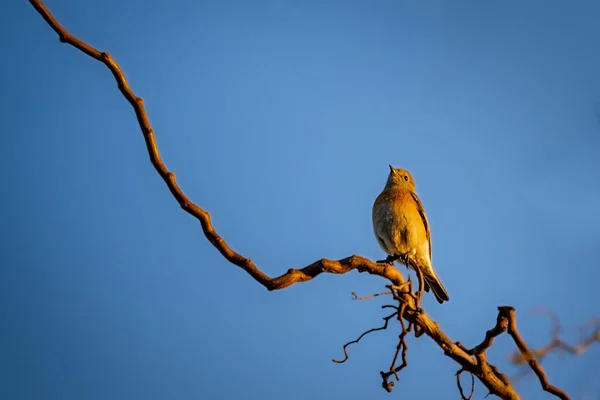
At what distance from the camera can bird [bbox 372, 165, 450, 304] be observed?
646 cm

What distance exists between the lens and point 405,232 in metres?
6.47

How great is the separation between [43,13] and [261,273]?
1208mm

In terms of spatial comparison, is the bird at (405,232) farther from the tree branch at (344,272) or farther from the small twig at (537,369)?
the small twig at (537,369)

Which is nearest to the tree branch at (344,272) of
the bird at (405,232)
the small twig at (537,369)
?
the small twig at (537,369)

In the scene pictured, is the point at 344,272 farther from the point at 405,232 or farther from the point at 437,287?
the point at 437,287

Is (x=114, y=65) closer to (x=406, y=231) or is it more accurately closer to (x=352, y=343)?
(x=352, y=343)

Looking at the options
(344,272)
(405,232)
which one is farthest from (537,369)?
(405,232)

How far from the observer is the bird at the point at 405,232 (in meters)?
6.46

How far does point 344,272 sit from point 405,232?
12.1 feet

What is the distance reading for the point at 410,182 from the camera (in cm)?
774

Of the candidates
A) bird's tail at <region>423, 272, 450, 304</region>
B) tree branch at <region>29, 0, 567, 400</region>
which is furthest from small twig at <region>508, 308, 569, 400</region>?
bird's tail at <region>423, 272, 450, 304</region>

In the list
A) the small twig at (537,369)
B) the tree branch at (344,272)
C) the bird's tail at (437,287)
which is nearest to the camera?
the tree branch at (344,272)

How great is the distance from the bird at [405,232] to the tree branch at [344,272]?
10.1 ft

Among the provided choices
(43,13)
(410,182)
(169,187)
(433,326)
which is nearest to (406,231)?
(410,182)
